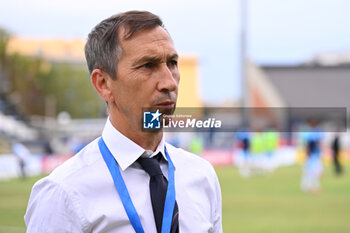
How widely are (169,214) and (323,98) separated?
53770 mm

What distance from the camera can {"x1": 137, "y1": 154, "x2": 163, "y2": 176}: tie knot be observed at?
194 cm

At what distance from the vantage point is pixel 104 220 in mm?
1830

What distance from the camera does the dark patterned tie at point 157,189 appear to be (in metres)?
1.89

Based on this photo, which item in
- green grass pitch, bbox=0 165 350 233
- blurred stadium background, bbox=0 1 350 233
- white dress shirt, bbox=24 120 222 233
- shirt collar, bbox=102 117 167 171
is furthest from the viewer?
blurred stadium background, bbox=0 1 350 233

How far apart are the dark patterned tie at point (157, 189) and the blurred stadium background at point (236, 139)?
1.10 m

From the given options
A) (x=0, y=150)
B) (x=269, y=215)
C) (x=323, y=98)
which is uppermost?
(x=269, y=215)

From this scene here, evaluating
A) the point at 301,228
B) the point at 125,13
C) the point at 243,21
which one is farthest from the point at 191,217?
the point at 243,21

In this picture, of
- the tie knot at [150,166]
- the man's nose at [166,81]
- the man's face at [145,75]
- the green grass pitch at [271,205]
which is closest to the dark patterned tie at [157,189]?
the tie knot at [150,166]

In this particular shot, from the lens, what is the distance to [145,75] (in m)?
1.88

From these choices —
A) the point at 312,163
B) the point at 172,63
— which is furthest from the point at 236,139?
the point at 172,63

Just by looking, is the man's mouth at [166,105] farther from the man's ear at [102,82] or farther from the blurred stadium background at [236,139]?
the blurred stadium background at [236,139]

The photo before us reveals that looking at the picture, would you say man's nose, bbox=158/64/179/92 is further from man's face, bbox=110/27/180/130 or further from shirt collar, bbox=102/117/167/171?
shirt collar, bbox=102/117/167/171

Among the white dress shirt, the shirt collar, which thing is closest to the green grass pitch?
the white dress shirt

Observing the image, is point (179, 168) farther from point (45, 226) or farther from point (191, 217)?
point (45, 226)
